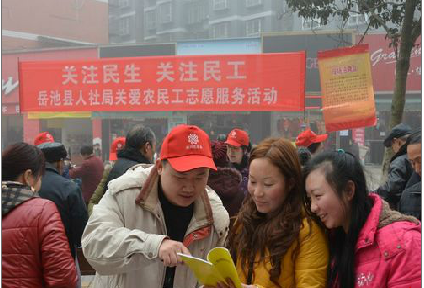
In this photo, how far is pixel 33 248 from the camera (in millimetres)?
1778

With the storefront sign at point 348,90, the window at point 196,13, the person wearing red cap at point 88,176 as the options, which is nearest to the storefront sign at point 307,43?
the window at point 196,13

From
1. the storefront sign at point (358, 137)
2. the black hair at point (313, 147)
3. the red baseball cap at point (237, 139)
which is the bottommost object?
the storefront sign at point (358, 137)

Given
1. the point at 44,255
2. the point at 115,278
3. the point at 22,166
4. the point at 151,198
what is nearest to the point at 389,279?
the point at 151,198

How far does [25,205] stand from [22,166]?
31 centimetres

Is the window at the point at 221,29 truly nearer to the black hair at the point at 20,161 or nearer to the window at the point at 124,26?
the window at the point at 124,26

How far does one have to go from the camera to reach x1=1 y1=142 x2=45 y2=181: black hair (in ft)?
6.66

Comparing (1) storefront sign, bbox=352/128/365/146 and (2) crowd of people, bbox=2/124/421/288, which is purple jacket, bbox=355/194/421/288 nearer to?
(2) crowd of people, bbox=2/124/421/288

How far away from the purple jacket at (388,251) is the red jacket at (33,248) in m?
1.14

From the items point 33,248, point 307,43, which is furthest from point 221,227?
point 307,43

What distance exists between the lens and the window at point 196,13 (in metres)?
21.8

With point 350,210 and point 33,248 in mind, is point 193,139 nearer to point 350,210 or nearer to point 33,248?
point 350,210

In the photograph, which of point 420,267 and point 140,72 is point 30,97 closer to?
point 140,72

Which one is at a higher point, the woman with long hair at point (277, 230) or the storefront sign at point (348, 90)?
the storefront sign at point (348, 90)

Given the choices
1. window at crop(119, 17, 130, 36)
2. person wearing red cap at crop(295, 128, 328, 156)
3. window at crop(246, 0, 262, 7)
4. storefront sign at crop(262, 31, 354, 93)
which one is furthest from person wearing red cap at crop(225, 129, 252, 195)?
window at crop(119, 17, 130, 36)
